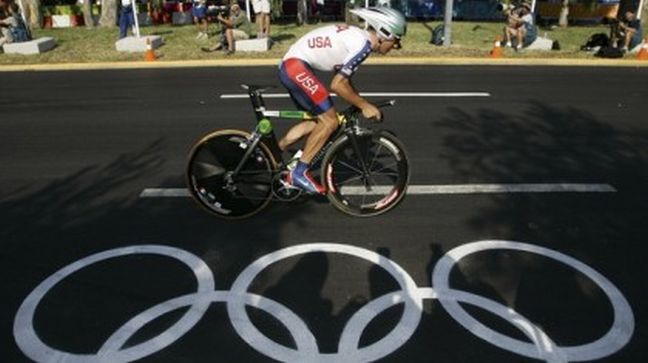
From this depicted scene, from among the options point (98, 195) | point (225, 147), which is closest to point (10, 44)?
point (98, 195)

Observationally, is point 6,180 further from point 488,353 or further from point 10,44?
point 10,44

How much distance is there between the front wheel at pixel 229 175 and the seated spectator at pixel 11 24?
1486 centimetres

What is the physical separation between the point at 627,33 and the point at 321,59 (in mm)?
14380

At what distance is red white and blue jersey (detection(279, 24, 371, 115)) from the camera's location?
399 cm

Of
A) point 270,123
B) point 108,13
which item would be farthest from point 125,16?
point 270,123

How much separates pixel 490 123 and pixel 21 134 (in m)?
7.15

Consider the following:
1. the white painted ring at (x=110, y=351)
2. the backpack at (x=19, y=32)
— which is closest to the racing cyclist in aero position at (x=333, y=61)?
the white painted ring at (x=110, y=351)

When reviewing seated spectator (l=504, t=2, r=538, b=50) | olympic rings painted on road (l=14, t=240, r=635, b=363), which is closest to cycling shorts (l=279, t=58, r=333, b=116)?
olympic rings painted on road (l=14, t=240, r=635, b=363)

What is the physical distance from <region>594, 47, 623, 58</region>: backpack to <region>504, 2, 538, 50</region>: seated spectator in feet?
7.07

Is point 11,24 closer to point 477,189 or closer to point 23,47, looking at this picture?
point 23,47

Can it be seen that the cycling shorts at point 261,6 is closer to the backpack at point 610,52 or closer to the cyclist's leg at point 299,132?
the backpack at point 610,52

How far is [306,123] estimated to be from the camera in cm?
456

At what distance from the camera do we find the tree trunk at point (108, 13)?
2341cm

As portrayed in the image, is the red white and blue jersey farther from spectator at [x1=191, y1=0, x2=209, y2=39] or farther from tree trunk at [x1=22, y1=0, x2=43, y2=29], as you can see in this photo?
tree trunk at [x1=22, y1=0, x2=43, y2=29]
